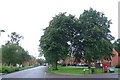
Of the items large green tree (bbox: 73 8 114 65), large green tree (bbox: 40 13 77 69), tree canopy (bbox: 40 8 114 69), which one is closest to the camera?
large green tree (bbox: 40 13 77 69)

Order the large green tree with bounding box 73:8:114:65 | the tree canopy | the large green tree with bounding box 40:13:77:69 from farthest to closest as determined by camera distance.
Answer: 1. the large green tree with bounding box 73:8:114:65
2. the tree canopy
3. the large green tree with bounding box 40:13:77:69

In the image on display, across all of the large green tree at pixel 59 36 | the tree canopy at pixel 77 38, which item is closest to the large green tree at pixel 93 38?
the tree canopy at pixel 77 38

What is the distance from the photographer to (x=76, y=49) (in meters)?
61.1

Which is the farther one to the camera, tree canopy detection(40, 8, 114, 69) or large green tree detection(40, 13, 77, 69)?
tree canopy detection(40, 8, 114, 69)

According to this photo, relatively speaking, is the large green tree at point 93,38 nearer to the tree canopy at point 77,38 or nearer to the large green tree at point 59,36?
the tree canopy at point 77,38

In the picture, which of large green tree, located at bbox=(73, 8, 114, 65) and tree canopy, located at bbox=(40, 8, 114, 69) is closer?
tree canopy, located at bbox=(40, 8, 114, 69)

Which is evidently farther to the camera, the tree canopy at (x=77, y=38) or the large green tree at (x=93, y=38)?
the large green tree at (x=93, y=38)

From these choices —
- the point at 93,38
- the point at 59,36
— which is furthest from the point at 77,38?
the point at 59,36

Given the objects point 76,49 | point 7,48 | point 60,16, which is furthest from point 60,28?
point 7,48

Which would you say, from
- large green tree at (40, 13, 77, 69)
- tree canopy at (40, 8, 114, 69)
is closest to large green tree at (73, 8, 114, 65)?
tree canopy at (40, 8, 114, 69)

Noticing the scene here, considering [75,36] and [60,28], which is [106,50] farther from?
[60,28]

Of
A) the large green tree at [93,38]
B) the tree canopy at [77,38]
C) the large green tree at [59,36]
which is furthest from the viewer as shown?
the large green tree at [93,38]

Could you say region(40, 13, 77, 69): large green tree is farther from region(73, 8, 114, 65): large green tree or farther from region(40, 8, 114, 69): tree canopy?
region(73, 8, 114, 65): large green tree

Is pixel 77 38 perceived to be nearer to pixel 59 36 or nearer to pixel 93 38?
pixel 93 38
